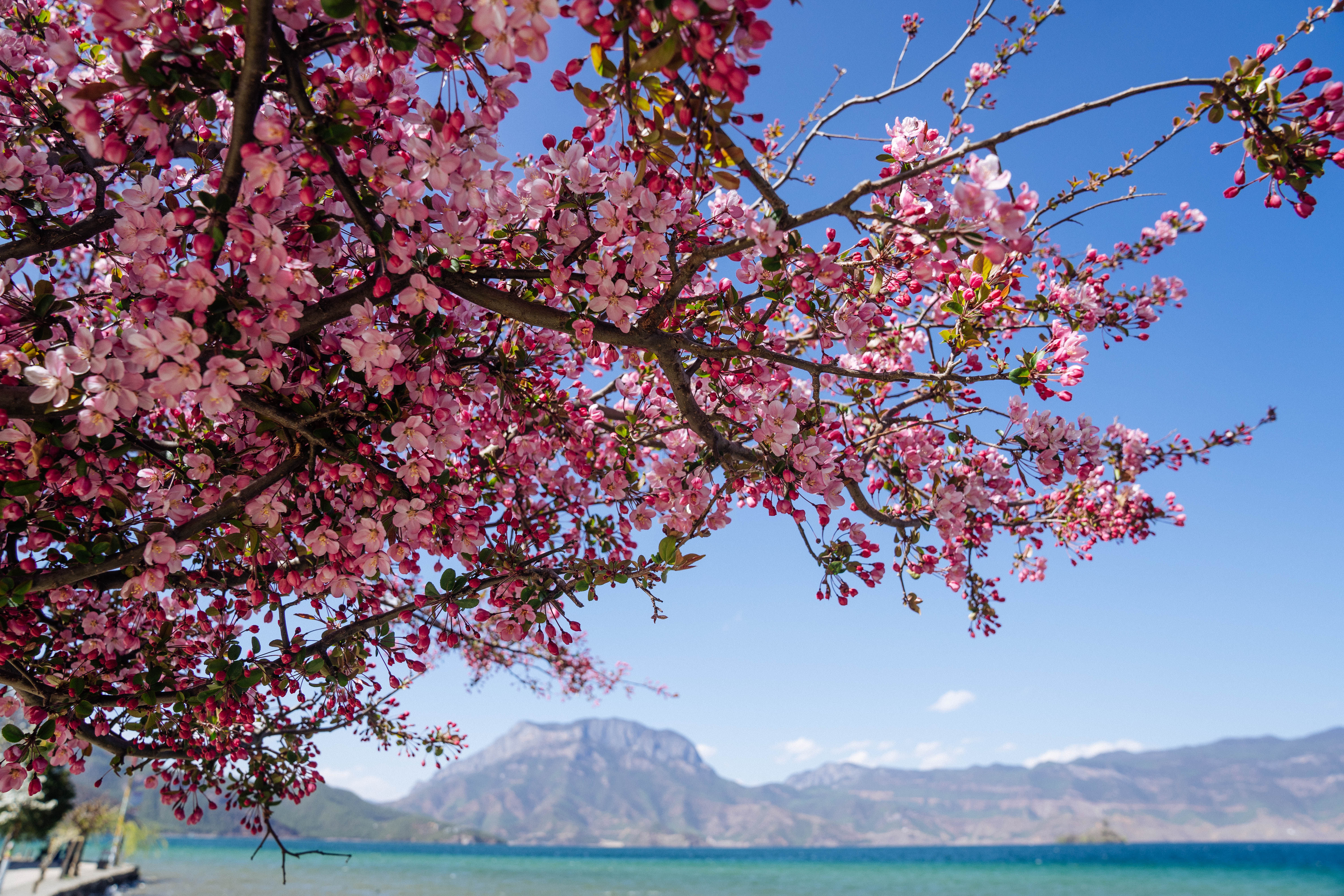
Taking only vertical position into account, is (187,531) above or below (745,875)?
above

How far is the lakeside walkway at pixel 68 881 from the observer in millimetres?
26531

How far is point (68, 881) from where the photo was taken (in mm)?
31875

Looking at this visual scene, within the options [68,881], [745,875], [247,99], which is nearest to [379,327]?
[247,99]

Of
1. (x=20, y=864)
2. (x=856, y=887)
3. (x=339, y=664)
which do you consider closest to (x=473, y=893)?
(x=20, y=864)

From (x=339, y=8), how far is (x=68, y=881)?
44952 millimetres

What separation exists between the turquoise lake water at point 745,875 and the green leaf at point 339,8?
Result: 2429 cm

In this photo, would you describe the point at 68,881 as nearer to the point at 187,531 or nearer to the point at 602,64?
the point at 187,531

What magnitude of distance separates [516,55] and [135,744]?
3811 mm

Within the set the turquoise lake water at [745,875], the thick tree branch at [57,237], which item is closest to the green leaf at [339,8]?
the thick tree branch at [57,237]

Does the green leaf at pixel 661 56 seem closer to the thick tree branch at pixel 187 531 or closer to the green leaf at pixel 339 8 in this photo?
the green leaf at pixel 339 8

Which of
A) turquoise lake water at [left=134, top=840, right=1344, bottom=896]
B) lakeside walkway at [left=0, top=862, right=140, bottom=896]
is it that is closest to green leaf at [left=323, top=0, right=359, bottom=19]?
turquoise lake water at [left=134, top=840, right=1344, bottom=896]

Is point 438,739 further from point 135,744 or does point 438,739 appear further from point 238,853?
point 238,853

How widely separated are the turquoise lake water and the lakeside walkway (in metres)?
1.70

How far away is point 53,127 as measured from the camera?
339 cm
